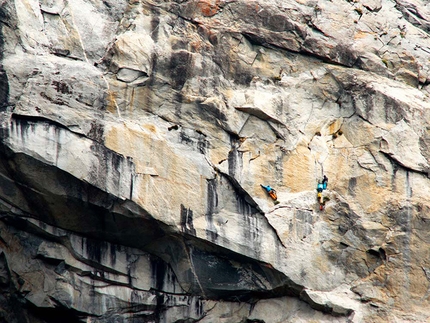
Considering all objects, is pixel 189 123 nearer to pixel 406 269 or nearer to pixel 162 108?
pixel 162 108

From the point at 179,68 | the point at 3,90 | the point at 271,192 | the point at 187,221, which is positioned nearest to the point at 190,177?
the point at 187,221

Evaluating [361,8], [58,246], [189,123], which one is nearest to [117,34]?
[189,123]

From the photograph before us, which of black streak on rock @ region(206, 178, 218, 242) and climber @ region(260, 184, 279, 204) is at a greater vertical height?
climber @ region(260, 184, 279, 204)

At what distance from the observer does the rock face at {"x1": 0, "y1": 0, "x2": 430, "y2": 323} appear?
31578mm

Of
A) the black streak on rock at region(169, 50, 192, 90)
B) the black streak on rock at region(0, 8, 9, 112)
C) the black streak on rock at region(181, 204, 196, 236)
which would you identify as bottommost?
the black streak on rock at region(181, 204, 196, 236)

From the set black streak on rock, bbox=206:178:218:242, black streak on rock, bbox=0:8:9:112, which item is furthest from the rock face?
black streak on rock, bbox=0:8:9:112

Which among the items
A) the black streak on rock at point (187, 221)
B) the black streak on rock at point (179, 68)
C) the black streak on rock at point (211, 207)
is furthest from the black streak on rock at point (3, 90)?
the black streak on rock at point (211, 207)

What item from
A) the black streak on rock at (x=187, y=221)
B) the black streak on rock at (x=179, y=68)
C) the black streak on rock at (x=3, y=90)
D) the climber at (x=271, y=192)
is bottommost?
the black streak on rock at (x=187, y=221)

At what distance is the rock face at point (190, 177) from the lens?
104 ft

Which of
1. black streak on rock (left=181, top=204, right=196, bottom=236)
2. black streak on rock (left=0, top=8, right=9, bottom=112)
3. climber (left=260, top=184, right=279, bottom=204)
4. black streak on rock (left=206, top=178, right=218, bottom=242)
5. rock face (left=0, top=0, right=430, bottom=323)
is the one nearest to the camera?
black streak on rock (left=0, top=8, right=9, bottom=112)

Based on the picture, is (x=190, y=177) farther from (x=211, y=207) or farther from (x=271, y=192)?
(x=271, y=192)

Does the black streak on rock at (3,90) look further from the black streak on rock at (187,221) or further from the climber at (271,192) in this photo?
the climber at (271,192)

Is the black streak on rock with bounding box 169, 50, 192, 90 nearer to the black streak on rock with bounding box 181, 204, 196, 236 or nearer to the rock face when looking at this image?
the rock face

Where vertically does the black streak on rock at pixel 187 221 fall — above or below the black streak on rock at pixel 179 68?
below
